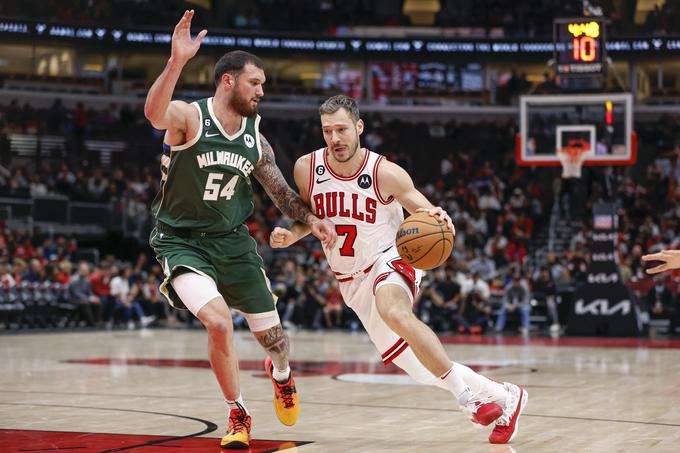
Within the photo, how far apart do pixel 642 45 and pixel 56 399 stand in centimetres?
2655

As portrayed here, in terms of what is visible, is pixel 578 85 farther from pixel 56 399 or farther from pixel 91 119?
pixel 91 119

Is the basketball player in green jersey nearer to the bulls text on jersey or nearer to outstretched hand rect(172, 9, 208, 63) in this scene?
outstretched hand rect(172, 9, 208, 63)

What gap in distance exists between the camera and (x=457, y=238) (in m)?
23.3

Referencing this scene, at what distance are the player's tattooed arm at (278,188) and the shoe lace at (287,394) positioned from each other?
977 millimetres

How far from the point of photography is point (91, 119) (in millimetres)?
28859

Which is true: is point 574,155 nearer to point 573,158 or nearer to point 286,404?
point 573,158

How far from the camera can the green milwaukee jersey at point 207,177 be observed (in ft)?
18.1

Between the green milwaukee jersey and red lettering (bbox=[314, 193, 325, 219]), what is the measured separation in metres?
0.54

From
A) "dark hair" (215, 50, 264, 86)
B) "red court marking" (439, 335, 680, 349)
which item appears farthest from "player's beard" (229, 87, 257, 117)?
"red court marking" (439, 335, 680, 349)

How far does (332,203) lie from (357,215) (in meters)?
0.17

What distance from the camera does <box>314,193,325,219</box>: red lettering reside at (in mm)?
6059

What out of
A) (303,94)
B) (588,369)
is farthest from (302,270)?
(303,94)

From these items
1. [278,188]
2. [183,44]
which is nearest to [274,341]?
[278,188]

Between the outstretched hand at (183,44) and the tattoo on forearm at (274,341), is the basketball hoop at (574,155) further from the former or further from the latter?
the outstretched hand at (183,44)
